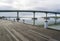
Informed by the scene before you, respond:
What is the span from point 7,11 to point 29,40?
103 metres

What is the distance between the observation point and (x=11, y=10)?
373ft

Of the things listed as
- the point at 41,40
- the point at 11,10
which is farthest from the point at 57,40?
the point at 11,10

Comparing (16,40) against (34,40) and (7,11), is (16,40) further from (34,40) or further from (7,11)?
(7,11)

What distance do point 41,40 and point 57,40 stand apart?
158 cm

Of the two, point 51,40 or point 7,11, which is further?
point 7,11

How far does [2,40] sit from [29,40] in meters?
2.85

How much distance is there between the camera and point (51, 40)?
1361 centimetres

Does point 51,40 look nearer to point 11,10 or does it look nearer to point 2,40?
point 2,40

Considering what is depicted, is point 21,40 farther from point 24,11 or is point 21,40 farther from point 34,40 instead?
point 24,11

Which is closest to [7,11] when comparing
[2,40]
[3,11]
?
[3,11]

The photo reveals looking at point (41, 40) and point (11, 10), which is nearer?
Result: point (41, 40)

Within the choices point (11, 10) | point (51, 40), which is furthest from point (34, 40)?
point (11, 10)

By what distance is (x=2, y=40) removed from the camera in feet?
46.6

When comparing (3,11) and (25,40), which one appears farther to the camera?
(3,11)
